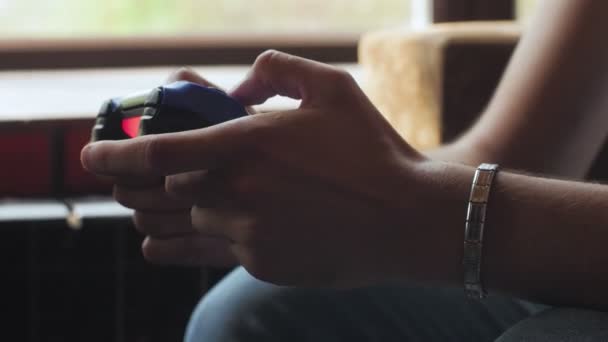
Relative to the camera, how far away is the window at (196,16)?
1.84 meters

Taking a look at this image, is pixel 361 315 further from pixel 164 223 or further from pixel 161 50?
pixel 161 50

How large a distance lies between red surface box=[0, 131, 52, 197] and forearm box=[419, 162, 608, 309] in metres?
1.31

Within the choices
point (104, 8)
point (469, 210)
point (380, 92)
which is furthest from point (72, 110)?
point (469, 210)

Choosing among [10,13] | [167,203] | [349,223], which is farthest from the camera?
[10,13]

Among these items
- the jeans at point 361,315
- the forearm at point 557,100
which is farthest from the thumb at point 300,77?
the forearm at point 557,100

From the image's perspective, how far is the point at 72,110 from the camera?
1574 mm

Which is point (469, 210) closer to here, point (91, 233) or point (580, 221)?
point (580, 221)

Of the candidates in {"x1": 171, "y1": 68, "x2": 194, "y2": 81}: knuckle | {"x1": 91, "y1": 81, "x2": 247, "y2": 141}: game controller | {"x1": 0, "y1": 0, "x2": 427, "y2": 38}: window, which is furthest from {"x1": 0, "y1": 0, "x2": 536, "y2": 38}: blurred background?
{"x1": 91, "y1": 81, "x2": 247, "y2": 141}: game controller

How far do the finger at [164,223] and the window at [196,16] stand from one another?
126cm

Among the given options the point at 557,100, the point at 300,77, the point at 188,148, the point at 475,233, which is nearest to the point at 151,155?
the point at 188,148

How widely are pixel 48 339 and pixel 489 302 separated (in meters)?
1.04

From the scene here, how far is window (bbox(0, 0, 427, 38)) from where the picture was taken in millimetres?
1844

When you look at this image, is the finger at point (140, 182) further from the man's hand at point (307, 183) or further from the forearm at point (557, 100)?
the forearm at point (557, 100)

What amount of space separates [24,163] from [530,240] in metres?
1.41
